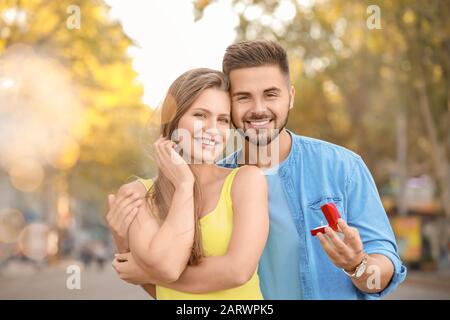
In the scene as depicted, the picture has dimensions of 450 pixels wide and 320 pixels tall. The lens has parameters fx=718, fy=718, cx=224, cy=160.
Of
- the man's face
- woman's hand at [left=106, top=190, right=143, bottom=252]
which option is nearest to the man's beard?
the man's face

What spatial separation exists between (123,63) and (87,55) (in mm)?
892

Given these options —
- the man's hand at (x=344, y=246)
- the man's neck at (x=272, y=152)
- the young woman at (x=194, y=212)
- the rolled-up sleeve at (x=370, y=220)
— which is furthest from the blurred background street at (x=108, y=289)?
the man's hand at (x=344, y=246)

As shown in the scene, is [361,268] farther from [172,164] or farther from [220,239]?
[172,164]

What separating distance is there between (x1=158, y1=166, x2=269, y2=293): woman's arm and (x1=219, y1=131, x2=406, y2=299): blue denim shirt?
491mm

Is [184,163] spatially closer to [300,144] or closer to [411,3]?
[300,144]

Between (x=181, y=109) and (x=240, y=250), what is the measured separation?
0.65 meters

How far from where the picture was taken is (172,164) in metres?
3.03

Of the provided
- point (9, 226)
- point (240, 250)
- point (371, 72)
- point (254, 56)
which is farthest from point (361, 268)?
point (9, 226)

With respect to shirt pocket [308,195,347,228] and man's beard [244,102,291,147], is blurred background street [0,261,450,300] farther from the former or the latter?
shirt pocket [308,195,347,228]

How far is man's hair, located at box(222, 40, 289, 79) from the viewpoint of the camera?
133 inches

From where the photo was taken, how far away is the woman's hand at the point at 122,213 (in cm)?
298
